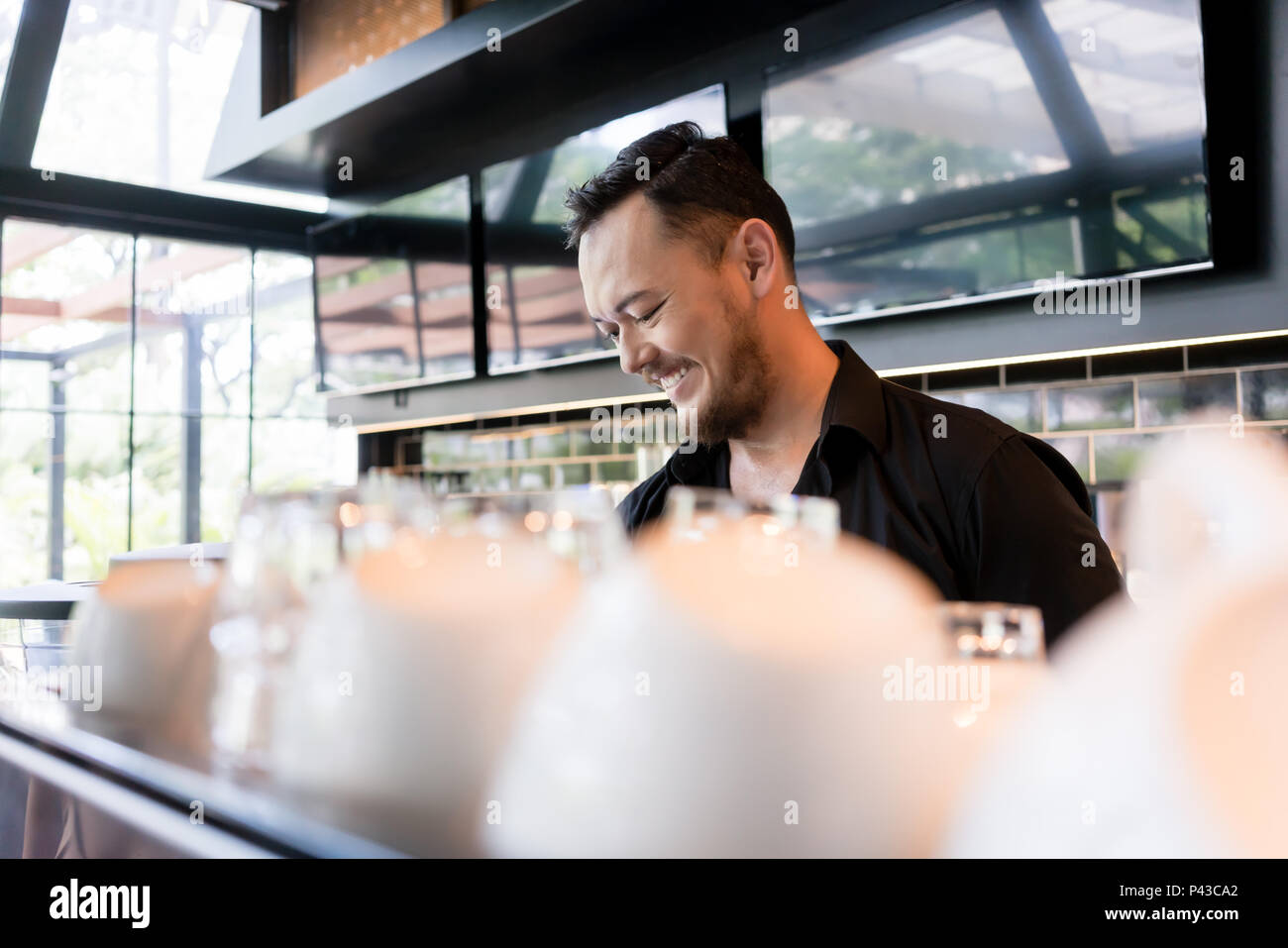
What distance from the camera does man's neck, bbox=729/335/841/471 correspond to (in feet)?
4.61

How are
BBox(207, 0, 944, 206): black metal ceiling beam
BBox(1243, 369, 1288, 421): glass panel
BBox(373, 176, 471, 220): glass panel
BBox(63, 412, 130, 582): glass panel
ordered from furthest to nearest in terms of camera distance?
BBox(63, 412, 130, 582): glass panel < BBox(373, 176, 471, 220): glass panel < BBox(207, 0, 944, 206): black metal ceiling beam < BBox(1243, 369, 1288, 421): glass panel

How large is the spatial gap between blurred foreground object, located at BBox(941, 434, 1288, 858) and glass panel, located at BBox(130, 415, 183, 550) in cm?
603

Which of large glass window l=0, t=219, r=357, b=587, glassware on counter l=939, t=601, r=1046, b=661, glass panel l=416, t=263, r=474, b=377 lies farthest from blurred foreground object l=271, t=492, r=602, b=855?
large glass window l=0, t=219, r=357, b=587

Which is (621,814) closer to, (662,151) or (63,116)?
(662,151)

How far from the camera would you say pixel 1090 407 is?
8.16 ft

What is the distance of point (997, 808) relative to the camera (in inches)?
11.7

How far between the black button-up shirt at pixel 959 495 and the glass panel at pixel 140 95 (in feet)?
14.3

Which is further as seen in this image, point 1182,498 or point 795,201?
point 795,201

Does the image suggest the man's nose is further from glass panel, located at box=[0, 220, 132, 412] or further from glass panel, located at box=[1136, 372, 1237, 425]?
glass panel, located at box=[0, 220, 132, 412]

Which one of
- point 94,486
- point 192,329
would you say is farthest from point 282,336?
point 94,486

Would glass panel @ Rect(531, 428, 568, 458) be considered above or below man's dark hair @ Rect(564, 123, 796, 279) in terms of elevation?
below

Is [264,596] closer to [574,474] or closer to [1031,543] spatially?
[1031,543]
